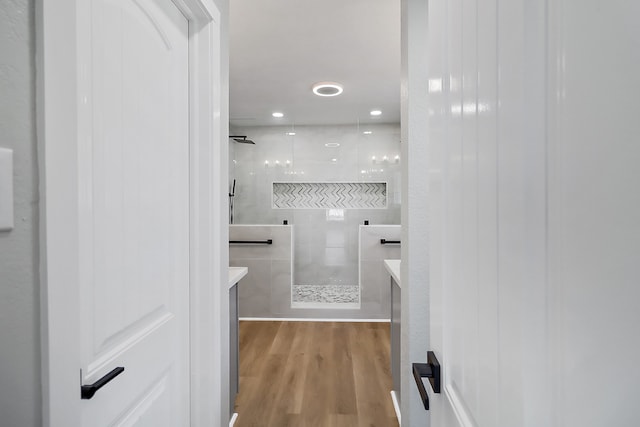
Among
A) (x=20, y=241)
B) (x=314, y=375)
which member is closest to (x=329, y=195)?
(x=314, y=375)

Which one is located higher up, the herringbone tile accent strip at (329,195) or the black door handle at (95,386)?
the herringbone tile accent strip at (329,195)

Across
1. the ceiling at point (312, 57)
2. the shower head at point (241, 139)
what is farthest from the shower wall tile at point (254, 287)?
the ceiling at point (312, 57)

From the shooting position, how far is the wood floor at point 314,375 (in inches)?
79.2

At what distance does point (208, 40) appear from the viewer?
1.25 meters

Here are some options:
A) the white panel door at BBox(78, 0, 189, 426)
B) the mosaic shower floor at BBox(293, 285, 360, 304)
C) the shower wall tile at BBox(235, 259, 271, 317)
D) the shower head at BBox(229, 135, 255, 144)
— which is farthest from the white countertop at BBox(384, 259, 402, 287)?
the shower head at BBox(229, 135, 255, 144)

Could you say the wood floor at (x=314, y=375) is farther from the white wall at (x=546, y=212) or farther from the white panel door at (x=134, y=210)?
the white wall at (x=546, y=212)

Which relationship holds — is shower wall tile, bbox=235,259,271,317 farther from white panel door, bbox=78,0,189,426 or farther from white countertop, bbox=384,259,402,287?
white panel door, bbox=78,0,189,426

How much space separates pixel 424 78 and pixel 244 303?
10.4 feet

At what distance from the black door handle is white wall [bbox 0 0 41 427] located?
232 mm

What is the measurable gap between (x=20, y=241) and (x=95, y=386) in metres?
0.43

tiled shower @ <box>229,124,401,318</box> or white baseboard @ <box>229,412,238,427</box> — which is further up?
tiled shower @ <box>229,124,401,318</box>

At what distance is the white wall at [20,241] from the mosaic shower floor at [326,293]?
3.74m

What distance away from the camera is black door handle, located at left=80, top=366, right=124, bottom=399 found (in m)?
0.71

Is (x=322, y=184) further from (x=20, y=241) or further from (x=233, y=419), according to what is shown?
(x=20, y=241)
